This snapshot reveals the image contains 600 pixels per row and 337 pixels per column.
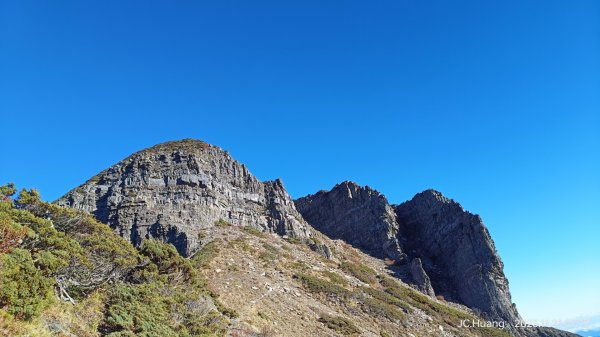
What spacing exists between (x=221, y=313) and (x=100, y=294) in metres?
9.33

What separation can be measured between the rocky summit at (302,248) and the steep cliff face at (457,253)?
0.77 ft

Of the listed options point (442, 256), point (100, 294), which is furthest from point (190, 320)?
point (442, 256)

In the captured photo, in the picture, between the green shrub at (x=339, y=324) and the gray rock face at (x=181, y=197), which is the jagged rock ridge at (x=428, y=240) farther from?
the green shrub at (x=339, y=324)

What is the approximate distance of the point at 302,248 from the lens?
59250 mm

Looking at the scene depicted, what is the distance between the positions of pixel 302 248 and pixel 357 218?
111 ft

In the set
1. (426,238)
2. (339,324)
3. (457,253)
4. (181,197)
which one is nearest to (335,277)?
(339,324)

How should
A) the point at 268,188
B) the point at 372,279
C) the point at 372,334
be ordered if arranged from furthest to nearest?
the point at 268,188 → the point at 372,279 → the point at 372,334

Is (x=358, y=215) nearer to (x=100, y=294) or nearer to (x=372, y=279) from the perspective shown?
(x=372, y=279)

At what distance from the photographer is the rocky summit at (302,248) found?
1415 inches

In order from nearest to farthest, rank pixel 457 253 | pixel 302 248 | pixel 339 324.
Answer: pixel 339 324
pixel 302 248
pixel 457 253

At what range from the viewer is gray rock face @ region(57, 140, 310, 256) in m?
49.8

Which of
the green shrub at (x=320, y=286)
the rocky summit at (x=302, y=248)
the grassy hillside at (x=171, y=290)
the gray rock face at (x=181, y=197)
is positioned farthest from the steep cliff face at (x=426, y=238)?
the green shrub at (x=320, y=286)

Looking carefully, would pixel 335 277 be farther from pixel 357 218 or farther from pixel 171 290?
pixel 357 218

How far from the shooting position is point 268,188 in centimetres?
7219
